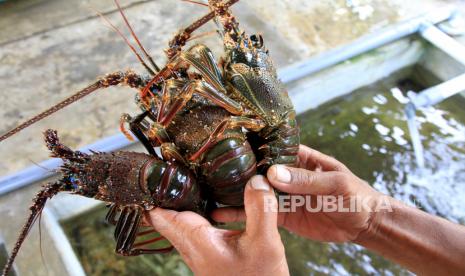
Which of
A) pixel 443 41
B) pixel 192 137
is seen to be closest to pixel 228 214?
pixel 192 137

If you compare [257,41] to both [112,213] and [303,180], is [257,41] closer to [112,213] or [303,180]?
[303,180]

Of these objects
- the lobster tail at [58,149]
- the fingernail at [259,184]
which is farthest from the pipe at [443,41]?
the lobster tail at [58,149]

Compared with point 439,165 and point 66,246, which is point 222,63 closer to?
point 66,246

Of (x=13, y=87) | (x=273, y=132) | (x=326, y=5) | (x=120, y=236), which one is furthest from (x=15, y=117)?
(x=326, y=5)

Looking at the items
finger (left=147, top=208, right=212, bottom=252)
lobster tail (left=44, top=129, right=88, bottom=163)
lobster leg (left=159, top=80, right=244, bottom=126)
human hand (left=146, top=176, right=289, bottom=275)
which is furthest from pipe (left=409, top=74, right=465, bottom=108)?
lobster tail (left=44, top=129, right=88, bottom=163)

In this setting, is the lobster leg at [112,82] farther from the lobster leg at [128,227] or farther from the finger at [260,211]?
the finger at [260,211]

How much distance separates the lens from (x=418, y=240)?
1833mm

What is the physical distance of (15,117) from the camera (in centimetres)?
286

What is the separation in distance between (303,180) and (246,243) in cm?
38

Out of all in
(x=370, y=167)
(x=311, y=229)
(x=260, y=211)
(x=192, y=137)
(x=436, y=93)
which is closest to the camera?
(x=260, y=211)

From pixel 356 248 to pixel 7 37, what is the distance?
134 inches

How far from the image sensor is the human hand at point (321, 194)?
1.59 meters

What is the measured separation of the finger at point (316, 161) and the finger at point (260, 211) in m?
0.70

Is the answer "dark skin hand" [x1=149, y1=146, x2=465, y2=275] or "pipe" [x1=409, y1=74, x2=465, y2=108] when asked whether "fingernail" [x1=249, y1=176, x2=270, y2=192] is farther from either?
"pipe" [x1=409, y1=74, x2=465, y2=108]
